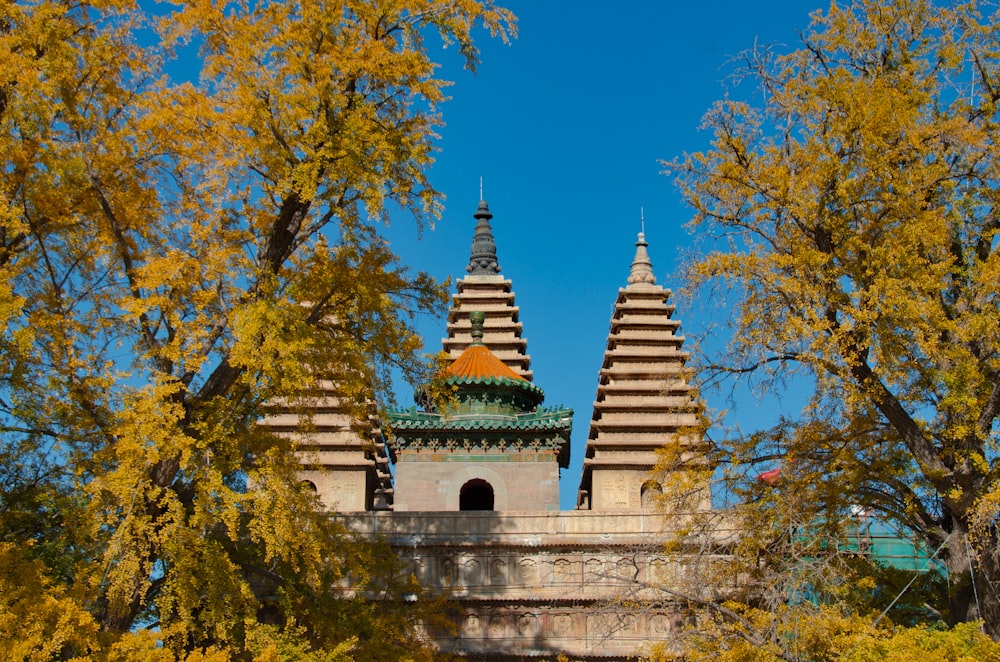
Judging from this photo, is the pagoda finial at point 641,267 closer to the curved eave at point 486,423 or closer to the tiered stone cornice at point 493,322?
the tiered stone cornice at point 493,322

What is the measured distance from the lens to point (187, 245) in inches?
618

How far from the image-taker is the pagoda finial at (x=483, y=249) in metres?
42.8

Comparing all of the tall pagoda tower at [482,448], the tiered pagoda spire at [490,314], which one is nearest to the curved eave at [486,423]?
the tall pagoda tower at [482,448]

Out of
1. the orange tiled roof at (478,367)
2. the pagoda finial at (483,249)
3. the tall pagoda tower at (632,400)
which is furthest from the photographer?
the pagoda finial at (483,249)

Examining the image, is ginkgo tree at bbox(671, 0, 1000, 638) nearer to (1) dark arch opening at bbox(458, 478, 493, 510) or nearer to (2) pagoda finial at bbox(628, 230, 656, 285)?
(1) dark arch opening at bbox(458, 478, 493, 510)

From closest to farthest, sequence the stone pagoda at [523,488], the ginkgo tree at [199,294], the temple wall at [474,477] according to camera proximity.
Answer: the ginkgo tree at [199,294]
the stone pagoda at [523,488]
the temple wall at [474,477]

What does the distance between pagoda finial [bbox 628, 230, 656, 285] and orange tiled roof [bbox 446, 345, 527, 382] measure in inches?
422

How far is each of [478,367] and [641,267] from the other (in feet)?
42.1

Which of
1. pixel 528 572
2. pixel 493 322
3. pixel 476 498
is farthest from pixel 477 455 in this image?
pixel 493 322

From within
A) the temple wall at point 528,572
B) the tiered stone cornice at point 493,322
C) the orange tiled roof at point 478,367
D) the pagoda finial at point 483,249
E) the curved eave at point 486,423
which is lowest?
the temple wall at point 528,572

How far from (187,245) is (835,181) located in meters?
9.22

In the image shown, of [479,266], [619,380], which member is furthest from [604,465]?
[479,266]

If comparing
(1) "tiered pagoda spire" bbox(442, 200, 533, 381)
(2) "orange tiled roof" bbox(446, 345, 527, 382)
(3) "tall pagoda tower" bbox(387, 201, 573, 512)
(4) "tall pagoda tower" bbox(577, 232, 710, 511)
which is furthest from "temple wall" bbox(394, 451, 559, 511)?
(1) "tiered pagoda spire" bbox(442, 200, 533, 381)

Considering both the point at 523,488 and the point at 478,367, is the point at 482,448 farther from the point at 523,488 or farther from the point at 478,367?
the point at 478,367
